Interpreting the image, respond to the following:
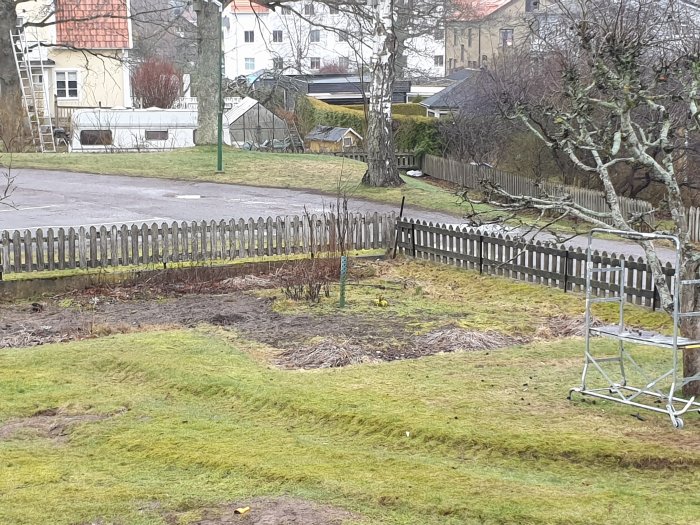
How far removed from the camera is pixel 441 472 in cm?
754

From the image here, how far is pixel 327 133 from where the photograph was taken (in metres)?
46.6

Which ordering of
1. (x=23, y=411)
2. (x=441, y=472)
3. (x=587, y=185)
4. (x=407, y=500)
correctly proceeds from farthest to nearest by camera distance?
(x=587, y=185), (x=23, y=411), (x=441, y=472), (x=407, y=500)

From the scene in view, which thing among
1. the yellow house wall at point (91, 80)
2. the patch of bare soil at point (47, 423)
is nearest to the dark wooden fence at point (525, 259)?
the patch of bare soil at point (47, 423)

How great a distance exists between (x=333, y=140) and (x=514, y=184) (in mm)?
14025

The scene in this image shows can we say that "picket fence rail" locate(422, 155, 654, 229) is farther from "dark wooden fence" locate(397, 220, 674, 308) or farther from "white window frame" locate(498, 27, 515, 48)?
"white window frame" locate(498, 27, 515, 48)

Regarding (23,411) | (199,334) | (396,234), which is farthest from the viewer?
(396,234)

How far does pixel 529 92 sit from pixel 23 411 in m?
26.2

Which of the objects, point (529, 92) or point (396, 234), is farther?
point (529, 92)

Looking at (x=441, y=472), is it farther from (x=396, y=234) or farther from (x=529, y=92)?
(x=529, y=92)

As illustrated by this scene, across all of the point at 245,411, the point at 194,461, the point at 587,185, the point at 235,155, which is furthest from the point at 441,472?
the point at 235,155

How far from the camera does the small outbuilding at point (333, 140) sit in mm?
45156

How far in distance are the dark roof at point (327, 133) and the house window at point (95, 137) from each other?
31.7 feet

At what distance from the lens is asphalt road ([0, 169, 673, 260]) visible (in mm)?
22859

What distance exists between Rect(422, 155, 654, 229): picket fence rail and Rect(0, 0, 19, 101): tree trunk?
711 inches
